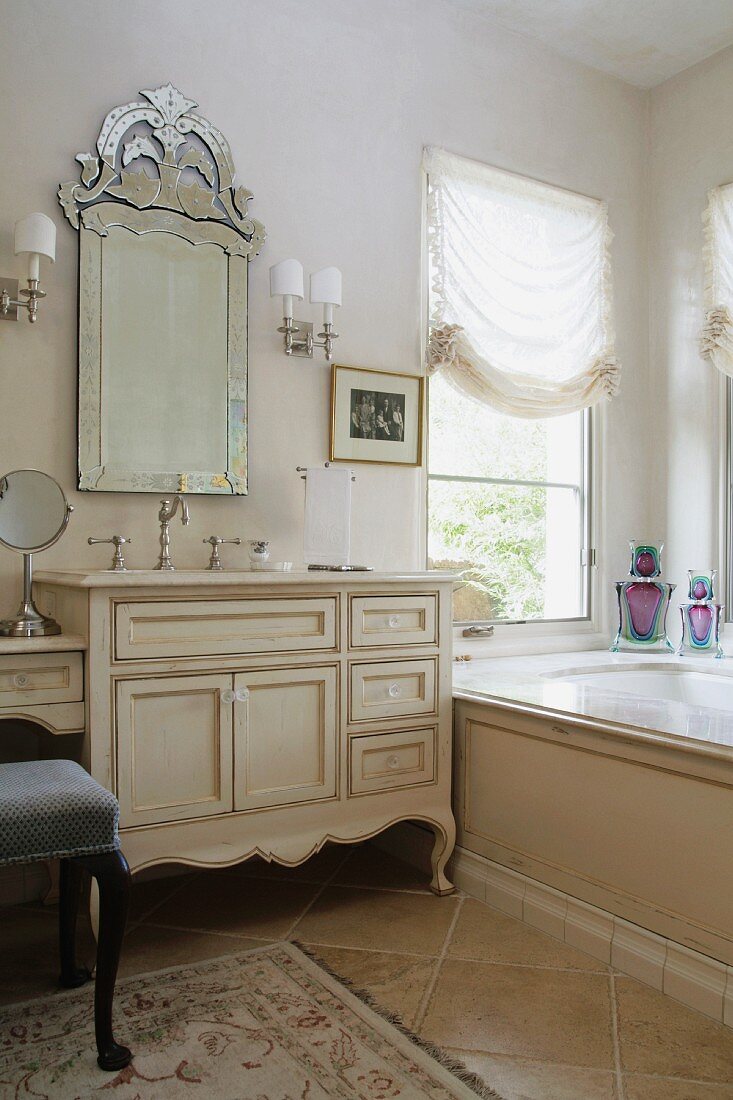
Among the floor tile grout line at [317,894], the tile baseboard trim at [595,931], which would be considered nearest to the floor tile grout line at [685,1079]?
the tile baseboard trim at [595,931]

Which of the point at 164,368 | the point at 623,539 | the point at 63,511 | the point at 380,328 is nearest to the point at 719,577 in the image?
the point at 623,539

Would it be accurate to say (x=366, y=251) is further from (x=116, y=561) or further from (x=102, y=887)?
(x=102, y=887)

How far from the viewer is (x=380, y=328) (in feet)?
10.2

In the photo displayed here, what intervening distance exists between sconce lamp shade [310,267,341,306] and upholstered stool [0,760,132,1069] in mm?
1686

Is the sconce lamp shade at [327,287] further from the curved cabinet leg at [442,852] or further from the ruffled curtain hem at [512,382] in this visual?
the curved cabinet leg at [442,852]

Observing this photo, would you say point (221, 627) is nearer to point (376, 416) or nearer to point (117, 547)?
point (117, 547)

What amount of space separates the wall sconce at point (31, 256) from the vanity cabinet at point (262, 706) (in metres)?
0.75

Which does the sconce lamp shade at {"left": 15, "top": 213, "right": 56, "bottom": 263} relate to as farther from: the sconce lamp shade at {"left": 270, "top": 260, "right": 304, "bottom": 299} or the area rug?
the area rug

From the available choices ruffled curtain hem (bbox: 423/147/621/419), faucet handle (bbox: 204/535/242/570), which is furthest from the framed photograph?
faucet handle (bbox: 204/535/242/570)

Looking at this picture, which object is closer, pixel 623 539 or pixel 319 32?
pixel 319 32

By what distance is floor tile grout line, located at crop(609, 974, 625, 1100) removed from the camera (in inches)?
64.6

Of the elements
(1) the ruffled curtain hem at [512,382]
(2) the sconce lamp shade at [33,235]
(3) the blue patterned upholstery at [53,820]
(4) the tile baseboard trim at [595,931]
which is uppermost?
(2) the sconce lamp shade at [33,235]

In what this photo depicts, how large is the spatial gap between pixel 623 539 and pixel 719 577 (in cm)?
41

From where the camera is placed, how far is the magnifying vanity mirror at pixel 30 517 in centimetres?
222
